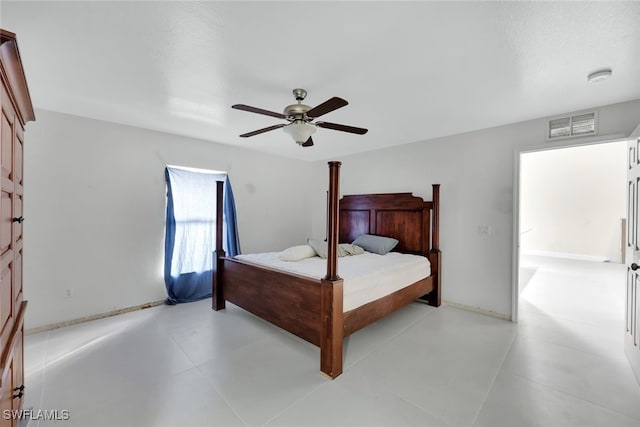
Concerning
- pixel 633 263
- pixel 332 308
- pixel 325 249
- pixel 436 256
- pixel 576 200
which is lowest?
pixel 332 308

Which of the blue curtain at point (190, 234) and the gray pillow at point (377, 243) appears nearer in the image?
the blue curtain at point (190, 234)

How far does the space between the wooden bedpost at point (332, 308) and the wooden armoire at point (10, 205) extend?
5.67 feet

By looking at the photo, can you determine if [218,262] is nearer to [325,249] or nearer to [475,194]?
[325,249]

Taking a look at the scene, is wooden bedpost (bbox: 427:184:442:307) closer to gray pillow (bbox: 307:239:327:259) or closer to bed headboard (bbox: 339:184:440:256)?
bed headboard (bbox: 339:184:440:256)

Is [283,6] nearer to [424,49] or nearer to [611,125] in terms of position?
[424,49]

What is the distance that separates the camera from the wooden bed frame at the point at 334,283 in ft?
7.13

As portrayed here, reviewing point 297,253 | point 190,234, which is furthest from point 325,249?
point 190,234

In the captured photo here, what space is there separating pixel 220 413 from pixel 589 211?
9469 mm

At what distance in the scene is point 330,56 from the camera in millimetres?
1864

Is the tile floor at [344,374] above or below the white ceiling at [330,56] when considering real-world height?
below

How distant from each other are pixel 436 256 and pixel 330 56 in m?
3.03

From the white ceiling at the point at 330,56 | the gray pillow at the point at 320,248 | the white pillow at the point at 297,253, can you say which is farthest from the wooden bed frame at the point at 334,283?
the white ceiling at the point at 330,56

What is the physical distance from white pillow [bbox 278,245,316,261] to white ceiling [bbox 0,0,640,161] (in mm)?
1709

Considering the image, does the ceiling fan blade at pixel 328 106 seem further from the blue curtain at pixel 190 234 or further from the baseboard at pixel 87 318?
the baseboard at pixel 87 318
